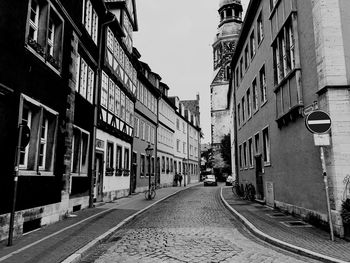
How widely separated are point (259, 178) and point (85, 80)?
10364 millimetres

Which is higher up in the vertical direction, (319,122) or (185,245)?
(319,122)

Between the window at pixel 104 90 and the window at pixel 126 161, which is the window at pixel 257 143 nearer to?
the window at pixel 104 90

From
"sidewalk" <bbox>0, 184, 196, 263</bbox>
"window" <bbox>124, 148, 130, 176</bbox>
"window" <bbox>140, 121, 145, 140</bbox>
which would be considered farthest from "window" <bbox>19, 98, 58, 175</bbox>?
"window" <bbox>140, 121, 145, 140</bbox>

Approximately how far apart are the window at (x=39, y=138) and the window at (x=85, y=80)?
3.50m

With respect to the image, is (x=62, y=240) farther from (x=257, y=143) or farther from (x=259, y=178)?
(x=257, y=143)

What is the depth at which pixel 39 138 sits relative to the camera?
32.2 ft

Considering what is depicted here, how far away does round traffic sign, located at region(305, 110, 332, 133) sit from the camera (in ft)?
26.6

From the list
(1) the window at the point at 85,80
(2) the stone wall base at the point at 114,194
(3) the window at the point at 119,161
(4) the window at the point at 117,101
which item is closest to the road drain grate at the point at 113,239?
(1) the window at the point at 85,80

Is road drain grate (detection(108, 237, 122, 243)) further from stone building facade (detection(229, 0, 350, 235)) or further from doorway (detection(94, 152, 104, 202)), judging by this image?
doorway (detection(94, 152, 104, 202))

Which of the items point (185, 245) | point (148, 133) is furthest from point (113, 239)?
point (148, 133)

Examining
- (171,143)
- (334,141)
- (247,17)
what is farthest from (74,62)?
(171,143)

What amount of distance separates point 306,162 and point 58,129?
7983mm

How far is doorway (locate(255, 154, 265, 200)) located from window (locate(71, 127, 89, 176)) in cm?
884

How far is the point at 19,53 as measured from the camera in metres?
8.51
